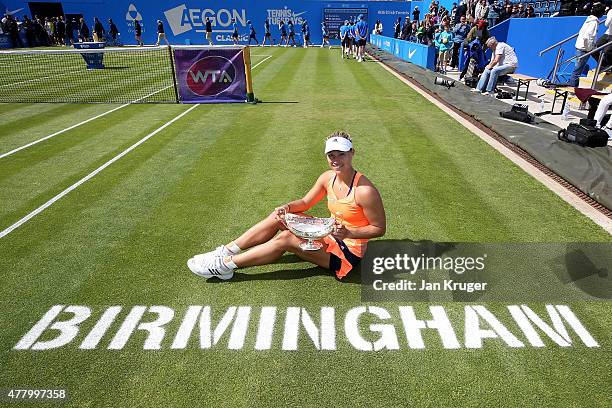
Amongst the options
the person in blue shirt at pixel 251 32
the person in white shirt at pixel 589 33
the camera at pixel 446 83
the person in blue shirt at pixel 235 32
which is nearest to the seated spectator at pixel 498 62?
the camera at pixel 446 83

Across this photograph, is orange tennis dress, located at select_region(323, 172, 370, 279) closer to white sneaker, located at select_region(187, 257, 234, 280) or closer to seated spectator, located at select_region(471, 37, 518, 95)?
white sneaker, located at select_region(187, 257, 234, 280)

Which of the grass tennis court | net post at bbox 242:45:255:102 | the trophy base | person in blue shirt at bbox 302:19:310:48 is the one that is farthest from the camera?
person in blue shirt at bbox 302:19:310:48

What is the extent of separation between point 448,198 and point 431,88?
1140cm

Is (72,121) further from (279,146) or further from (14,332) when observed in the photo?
(14,332)

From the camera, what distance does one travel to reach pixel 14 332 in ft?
13.1

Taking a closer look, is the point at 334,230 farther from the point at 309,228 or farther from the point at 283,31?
the point at 283,31

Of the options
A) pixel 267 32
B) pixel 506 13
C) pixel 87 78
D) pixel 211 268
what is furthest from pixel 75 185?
pixel 267 32

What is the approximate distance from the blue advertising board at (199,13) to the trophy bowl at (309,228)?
152ft

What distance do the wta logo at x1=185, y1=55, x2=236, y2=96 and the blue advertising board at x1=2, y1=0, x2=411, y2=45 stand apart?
34721 mm

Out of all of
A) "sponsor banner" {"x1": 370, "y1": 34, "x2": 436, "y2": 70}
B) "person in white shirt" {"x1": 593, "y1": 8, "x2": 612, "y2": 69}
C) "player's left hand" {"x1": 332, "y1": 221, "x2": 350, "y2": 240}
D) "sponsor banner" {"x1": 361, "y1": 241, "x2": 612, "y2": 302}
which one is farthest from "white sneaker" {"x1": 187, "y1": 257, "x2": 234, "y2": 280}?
"sponsor banner" {"x1": 370, "y1": 34, "x2": 436, "y2": 70}

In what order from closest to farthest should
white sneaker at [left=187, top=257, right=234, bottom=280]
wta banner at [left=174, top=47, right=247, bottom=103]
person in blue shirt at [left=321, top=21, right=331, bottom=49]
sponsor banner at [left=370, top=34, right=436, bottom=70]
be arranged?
white sneaker at [left=187, top=257, right=234, bottom=280], wta banner at [left=174, top=47, right=247, bottom=103], sponsor banner at [left=370, top=34, right=436, bottom=70], person in blue shirt at [left=321, top=21, right=331, bottom=49]

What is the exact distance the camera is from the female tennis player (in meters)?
4.13

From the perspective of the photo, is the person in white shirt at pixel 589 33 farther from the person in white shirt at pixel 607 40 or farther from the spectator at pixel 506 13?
the spectator at pixel 506 13

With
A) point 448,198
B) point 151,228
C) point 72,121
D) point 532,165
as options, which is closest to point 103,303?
point 151,228
